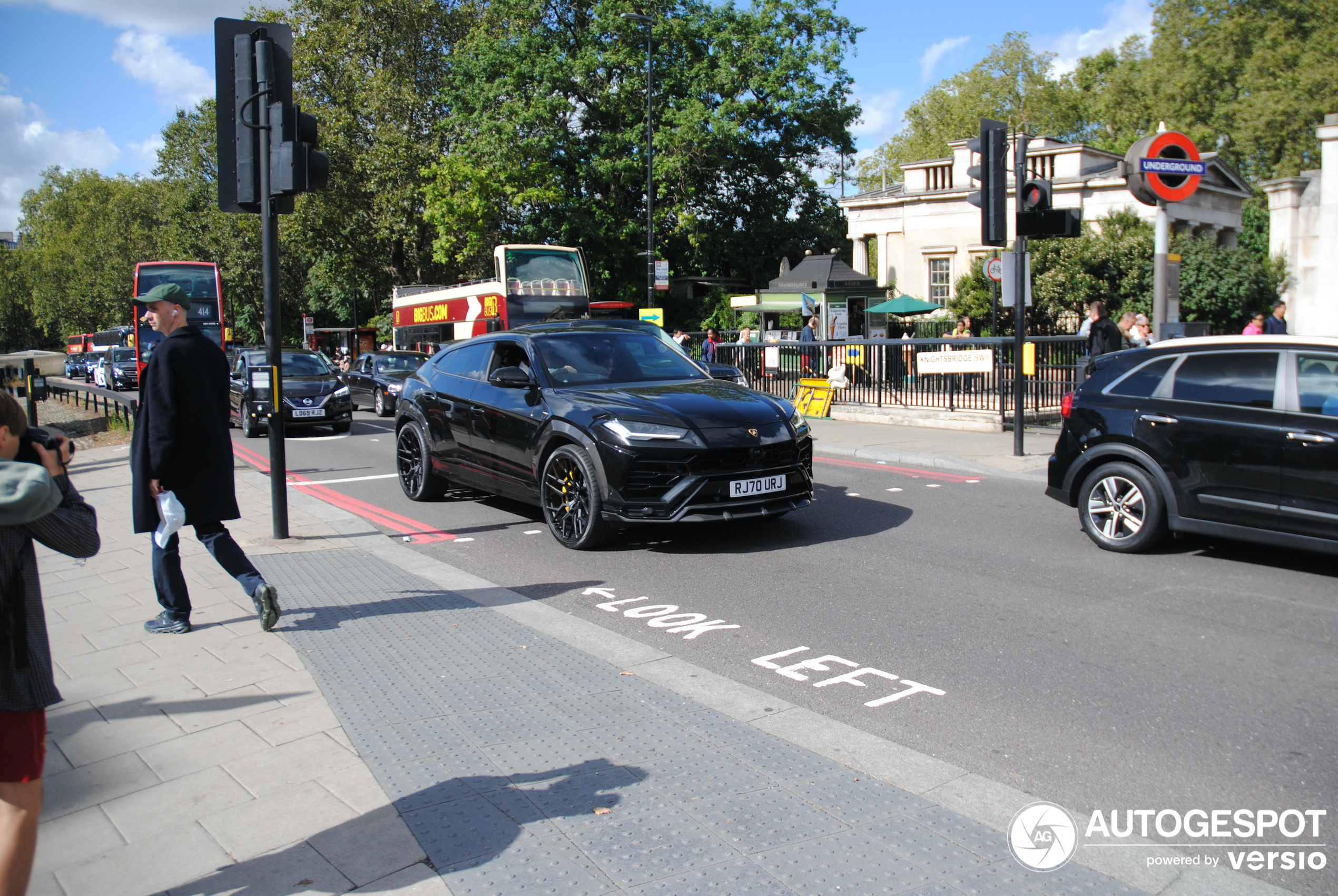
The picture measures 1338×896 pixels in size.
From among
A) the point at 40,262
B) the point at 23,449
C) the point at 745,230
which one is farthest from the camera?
the point at 40,262

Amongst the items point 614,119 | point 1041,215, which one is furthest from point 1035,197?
point 614,119

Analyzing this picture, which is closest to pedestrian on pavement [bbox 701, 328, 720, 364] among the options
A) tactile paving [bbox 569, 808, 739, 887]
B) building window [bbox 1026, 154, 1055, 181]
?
building window [bbox 1026, 154, 1055, 181]

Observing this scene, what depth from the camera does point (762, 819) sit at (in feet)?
10.7

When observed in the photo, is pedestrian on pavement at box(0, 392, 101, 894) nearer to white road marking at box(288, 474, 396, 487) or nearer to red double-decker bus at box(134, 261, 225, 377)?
white road marking at box(288, 474, 396, 487)

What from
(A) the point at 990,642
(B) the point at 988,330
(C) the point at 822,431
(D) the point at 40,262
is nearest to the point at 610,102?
(B) the point at 988,330

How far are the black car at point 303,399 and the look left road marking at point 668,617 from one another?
13989mm

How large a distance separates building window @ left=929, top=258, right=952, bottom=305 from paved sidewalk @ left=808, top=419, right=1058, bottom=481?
708 inches

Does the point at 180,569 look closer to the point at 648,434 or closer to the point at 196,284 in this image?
the point at 648,434

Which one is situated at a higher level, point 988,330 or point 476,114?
point 476,114

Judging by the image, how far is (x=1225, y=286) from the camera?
28234 millimetres

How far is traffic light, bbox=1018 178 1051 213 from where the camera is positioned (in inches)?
479

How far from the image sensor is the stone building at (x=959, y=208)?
29906 mm

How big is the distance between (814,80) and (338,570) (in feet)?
111

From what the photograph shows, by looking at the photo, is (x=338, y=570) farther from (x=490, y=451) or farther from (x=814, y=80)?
(x=814, y=80)
